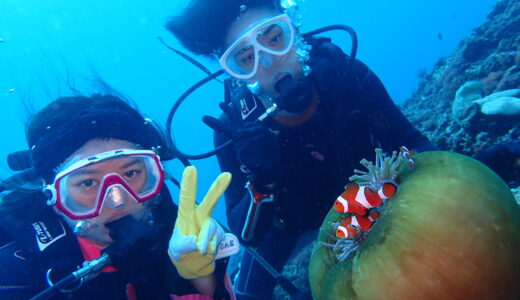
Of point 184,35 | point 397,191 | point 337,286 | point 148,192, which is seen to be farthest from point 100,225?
point 184,35

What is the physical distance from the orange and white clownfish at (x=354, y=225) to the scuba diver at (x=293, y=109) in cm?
141

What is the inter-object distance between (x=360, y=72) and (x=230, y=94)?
1600mm

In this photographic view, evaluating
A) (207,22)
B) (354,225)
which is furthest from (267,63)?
(354,225)

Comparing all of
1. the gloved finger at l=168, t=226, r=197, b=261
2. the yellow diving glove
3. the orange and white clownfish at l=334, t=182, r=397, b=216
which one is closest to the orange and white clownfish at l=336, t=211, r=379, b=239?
the orange and white clownfish at l=334, t=182, r=397, b=216

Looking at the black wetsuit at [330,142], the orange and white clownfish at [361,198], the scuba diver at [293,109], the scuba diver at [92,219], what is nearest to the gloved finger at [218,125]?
the scuba diver at [293,109]

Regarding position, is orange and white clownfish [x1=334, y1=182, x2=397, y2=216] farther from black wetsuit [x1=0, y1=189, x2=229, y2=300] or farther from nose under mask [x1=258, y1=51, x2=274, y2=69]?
nose under mask [x1=258, y1=51, x2=274, y2=69]

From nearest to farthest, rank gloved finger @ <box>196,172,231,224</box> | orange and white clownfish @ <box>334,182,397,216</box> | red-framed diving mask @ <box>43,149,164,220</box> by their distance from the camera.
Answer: orange and white clownfish @ <box>334,182,397,216</box> → gloved finger @ <box>196,172,231,224</box> → red-framed diving mask @ <box>43,149,164,220</box>

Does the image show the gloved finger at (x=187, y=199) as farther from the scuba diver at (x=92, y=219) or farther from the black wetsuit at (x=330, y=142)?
the black wetsuit at (x=330, y=142)

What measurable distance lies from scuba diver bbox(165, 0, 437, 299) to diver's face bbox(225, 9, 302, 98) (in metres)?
0.01

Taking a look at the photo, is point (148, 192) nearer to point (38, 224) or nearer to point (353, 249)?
point (38, 224)

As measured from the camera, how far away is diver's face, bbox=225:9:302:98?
3344 millimetres

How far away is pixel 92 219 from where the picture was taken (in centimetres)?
242

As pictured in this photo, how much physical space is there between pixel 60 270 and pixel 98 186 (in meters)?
0.63

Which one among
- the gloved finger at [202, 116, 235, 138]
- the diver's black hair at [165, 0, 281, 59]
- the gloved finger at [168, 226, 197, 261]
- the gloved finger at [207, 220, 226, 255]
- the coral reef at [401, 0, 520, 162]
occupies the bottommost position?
the coral reef at [401, 0, 520, 162]
